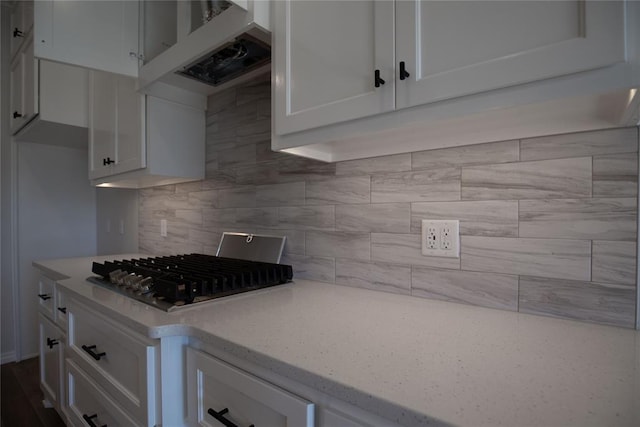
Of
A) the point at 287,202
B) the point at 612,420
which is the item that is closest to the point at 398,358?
the point at 612,420

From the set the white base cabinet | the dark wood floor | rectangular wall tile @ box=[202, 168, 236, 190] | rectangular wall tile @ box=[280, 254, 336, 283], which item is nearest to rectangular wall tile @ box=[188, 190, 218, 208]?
rectangular wall tile @ box=[202, 168, 236, 190]

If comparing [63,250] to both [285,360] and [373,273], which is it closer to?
[373,273]

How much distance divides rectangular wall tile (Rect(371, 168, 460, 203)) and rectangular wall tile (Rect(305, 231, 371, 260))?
0.53ft

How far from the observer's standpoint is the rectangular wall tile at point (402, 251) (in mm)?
1033

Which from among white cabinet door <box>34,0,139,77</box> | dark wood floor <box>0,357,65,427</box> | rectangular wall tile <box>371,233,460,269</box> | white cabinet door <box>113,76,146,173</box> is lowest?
dark wood floor <box>0,357,65,427</box>

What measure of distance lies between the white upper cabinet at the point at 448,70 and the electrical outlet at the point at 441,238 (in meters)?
0.24

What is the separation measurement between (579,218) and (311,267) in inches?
36.0

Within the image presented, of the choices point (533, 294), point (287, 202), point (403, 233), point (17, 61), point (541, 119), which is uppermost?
point (17, 61)

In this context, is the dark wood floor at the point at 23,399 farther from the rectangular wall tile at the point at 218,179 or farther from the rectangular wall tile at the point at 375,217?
the rectangular wall tile at the point at 375,217

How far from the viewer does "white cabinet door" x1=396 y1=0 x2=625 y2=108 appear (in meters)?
0.54

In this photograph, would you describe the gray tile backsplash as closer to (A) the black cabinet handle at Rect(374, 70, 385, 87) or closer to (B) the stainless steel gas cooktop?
(B) the stainless steel gas cooktop

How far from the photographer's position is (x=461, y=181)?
0.99 metres

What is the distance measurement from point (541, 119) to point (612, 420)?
617mm

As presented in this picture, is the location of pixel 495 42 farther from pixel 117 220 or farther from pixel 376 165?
pixel 117 220
